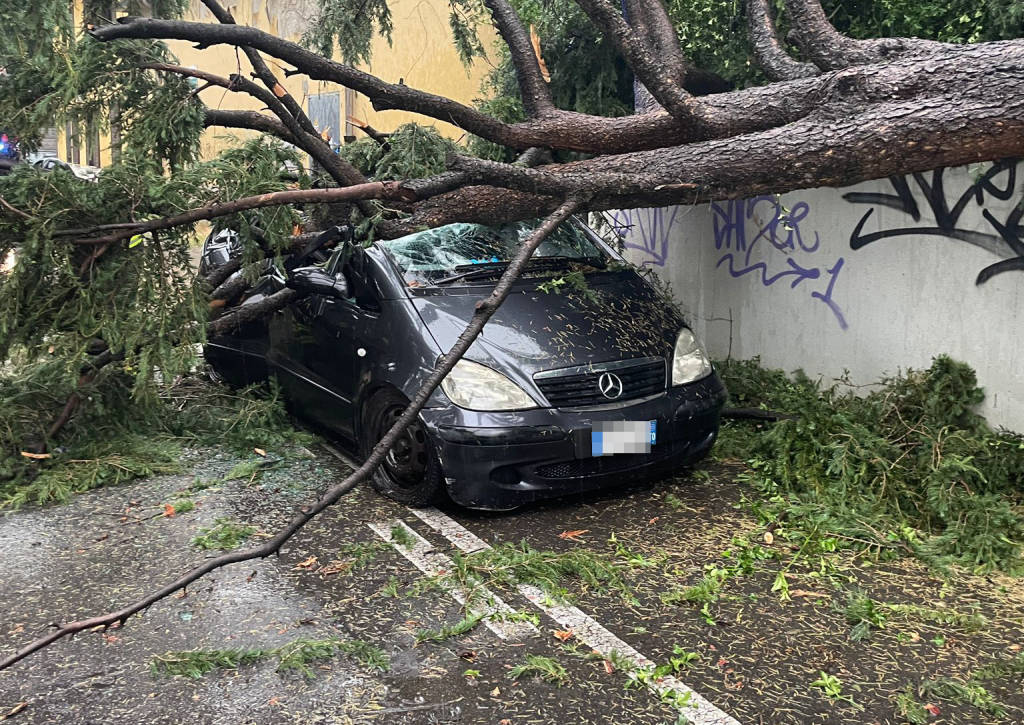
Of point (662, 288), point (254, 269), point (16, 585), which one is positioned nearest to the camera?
point (16, 585)

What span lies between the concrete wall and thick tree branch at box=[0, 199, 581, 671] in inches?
99.9

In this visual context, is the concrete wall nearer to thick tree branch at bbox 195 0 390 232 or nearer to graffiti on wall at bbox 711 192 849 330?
graffiti on wall at bbox 711 192 849 330

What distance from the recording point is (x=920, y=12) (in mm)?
6164

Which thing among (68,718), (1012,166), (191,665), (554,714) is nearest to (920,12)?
(1012,166)

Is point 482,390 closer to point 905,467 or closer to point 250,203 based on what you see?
point 250,203

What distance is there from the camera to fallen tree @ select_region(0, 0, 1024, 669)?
4.19 m

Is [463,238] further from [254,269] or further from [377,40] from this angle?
[377,40]

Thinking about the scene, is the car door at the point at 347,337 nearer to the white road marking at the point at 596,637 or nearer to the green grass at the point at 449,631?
the white road marking at the point at 596,637

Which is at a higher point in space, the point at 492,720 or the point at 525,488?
the point at 525,488

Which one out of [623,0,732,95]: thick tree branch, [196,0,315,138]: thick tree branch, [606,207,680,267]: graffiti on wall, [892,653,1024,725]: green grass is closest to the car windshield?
[196,0,315,138]: thick tree branch

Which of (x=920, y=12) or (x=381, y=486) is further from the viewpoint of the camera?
(x=920, y=12)

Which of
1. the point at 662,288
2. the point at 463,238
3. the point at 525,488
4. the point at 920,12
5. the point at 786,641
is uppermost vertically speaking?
the point at 920,12

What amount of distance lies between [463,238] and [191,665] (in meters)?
3.32

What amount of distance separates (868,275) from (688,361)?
1.78 meters
